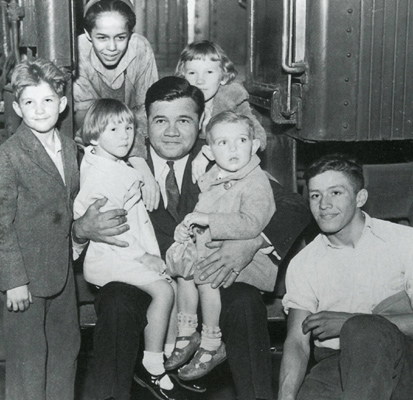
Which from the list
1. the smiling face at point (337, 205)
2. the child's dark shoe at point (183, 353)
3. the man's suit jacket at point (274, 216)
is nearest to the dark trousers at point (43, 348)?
the child's dark shoe at point (183, 353)

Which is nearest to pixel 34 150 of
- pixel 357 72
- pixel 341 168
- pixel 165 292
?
pixel 165 292

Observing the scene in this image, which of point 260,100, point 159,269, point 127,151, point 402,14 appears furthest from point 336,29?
point 159,269

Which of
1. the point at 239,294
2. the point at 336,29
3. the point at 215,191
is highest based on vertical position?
the point at 336,29

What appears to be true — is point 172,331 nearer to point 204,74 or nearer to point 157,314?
point 157,314

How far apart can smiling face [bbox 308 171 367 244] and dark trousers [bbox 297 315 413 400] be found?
0.49 metres

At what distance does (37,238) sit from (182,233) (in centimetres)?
63

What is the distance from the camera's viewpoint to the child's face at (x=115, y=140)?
2861 mm

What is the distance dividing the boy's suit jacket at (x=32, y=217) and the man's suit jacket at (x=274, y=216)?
0.53 m

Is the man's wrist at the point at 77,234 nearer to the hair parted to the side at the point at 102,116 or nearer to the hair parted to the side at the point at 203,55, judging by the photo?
the hair parted to the side at the point at 102,116

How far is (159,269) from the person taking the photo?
2926 millimetres

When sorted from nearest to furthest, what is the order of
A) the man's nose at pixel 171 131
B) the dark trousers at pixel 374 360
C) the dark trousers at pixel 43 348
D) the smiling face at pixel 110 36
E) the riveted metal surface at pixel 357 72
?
the dark trousers at pixel 374 360, the dark trousers at pixel 43 348, the man's nose at pixel 171 131, the smiling face at pixel 110 36, the riveted metal surface at pixel 357 72

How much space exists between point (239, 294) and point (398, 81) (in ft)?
5.14

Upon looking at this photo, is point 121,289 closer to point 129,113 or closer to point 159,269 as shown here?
point 159,269

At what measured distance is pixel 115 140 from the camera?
2.87m
